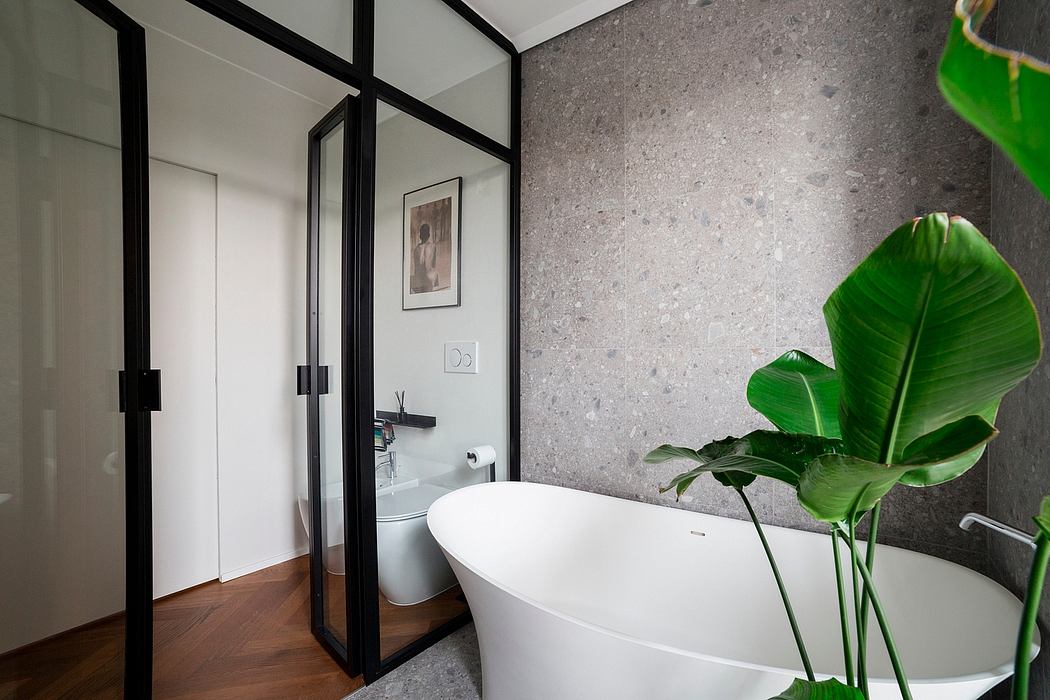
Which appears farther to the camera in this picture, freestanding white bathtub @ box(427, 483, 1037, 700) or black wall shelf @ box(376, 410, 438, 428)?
black wall shelf @ box(376, 410, 438, 428)

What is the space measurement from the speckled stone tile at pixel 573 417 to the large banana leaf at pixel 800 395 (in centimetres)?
115

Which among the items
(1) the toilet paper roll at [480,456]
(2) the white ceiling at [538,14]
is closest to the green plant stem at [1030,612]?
(1) the toilet paper roll at [480,456]

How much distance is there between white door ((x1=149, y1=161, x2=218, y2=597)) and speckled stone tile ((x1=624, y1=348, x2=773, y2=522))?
6.48 feet

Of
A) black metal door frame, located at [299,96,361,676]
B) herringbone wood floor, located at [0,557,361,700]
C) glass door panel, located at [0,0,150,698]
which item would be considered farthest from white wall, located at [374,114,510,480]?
herringbone wood floor, located at [0,557,361,700]

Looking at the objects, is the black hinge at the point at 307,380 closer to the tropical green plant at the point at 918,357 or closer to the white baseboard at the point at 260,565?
the white baseboard at the point at 260,565

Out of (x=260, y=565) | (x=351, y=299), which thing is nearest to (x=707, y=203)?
(x=351, y=299)

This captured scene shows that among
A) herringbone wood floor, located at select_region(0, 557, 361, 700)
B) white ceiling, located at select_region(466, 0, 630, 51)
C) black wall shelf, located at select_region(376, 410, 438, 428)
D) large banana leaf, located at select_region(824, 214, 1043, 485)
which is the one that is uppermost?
white ceiling, located at select_region(466, 0, 630, 51)

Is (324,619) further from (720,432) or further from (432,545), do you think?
(720,432)

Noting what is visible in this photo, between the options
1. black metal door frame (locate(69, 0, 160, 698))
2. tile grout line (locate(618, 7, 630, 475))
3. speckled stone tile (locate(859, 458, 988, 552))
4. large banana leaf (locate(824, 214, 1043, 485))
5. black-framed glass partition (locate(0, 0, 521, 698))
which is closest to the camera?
large banana leaf (locate(824, 214, 1043, 485))

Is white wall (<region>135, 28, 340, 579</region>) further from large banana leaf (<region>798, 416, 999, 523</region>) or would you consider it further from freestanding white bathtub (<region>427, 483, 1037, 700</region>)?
large banana leaf (<region>798, 416, 999, 523</region>)

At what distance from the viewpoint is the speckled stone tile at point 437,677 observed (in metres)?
1.65

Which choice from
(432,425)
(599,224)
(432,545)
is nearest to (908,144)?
(599,224)

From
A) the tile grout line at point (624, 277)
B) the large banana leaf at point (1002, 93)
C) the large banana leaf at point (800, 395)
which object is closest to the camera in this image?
the large banana leaf at point (1002, 93)

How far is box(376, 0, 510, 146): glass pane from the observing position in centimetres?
175
